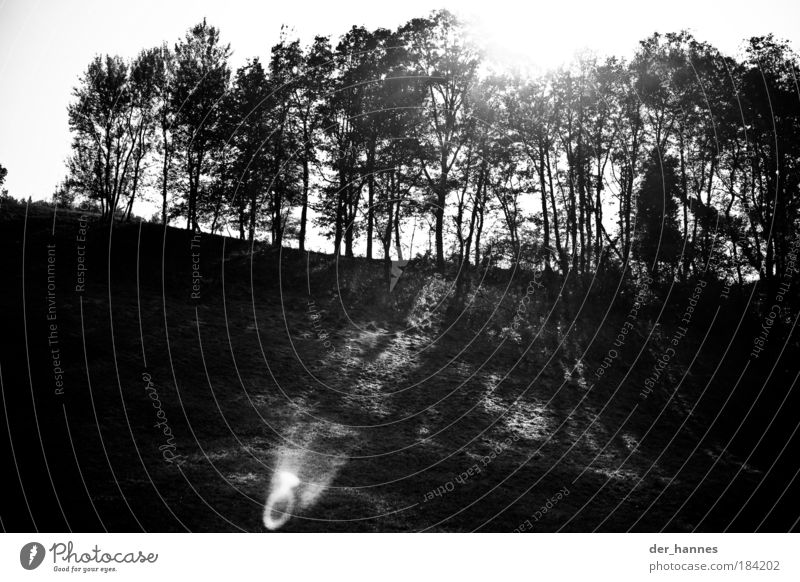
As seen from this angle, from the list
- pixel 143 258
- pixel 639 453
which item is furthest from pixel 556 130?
pixel 143 258

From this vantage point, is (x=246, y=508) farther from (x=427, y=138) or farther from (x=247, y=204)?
(x=247, y=204)

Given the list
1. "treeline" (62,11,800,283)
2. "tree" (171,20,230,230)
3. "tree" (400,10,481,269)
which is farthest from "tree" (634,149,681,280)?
"tree" (171,20,230,230)

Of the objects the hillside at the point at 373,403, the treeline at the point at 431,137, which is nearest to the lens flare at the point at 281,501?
the hillside at the point at 373,403

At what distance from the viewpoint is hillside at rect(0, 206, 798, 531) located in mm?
12648

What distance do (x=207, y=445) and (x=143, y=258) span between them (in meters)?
23.5

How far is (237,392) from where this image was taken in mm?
18375
